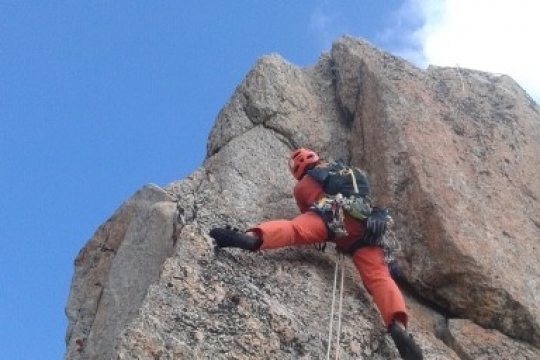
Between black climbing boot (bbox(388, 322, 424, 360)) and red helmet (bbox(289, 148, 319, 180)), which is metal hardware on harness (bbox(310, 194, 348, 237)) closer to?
red helmet (bbox(289, 148, 319, 180))

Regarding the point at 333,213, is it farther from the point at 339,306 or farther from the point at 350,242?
the point at 339,306

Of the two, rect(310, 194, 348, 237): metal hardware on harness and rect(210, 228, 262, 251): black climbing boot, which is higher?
rect(310, 194, 348, 237): metal hardware on harness

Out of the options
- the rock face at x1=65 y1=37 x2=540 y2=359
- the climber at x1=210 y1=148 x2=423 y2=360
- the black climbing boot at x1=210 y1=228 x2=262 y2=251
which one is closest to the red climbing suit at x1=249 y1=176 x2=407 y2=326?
the climber at x1=210 y1=148 x2=423 y2=360

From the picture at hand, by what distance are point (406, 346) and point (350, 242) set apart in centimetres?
156

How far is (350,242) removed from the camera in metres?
9.97

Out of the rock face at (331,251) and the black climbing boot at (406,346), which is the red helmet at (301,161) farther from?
the black climbing boot at (406,346)

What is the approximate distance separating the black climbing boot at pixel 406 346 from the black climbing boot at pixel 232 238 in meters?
1.72

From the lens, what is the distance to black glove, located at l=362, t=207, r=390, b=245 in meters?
9.73

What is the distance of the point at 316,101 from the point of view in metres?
13.4

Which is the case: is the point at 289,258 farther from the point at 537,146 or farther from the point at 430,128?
the point at 537,146

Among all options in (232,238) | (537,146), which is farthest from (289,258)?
(537,146)

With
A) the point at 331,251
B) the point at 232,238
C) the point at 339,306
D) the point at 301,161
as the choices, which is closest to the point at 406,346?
the point at 339,306

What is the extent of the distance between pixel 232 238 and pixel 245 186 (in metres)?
1.86

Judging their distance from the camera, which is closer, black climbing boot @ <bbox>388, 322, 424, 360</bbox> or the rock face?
the rock face
